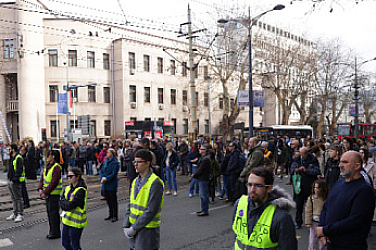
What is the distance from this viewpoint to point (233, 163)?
9.16 m

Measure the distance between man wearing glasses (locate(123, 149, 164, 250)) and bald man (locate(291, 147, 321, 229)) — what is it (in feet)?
13.7

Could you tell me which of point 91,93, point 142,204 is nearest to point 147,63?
point 91,93

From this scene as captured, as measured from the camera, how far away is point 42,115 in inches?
1294

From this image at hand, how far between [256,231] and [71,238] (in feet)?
11.2

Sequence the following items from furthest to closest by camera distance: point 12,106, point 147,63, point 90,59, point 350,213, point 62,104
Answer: point 147,63, point 90,59, point 12,106, point 62,104, point 350,213

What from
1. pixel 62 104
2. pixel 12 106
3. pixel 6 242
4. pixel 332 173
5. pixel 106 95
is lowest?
pixel 6 242

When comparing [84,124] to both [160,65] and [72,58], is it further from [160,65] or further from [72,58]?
[160,65]

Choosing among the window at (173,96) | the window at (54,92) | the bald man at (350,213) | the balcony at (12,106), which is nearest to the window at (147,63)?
the window at (173,96)

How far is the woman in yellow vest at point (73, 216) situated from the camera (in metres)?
5.04

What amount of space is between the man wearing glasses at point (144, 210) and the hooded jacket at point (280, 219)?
4.48 ft

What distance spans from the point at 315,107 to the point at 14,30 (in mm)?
33355

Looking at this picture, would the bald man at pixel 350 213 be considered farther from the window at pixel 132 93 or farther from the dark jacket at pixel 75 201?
the window at pixel 132 93

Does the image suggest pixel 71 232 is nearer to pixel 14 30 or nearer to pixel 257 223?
pixel 257 223

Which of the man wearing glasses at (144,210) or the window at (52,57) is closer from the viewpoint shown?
the man wearing glasses at (144,210)
